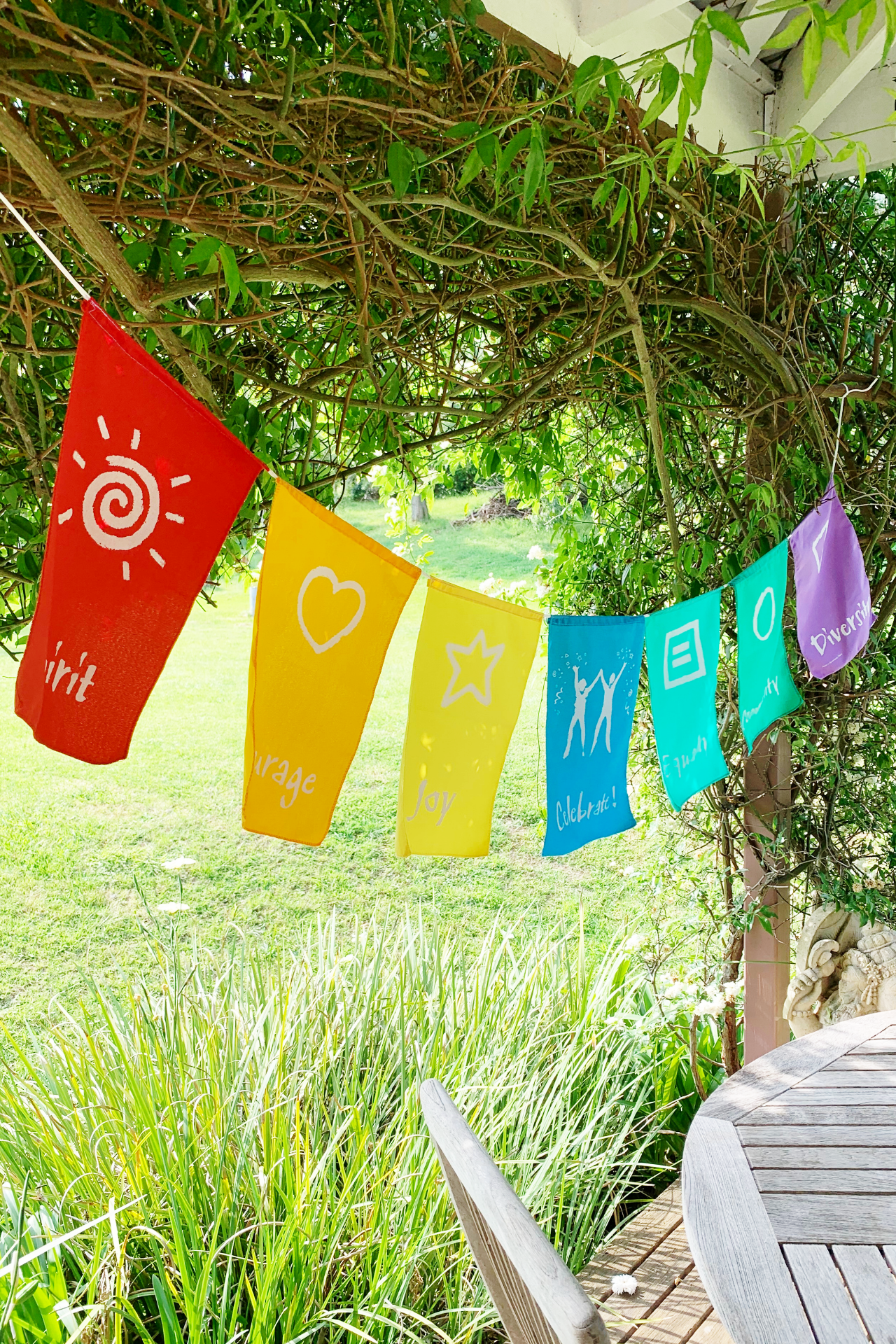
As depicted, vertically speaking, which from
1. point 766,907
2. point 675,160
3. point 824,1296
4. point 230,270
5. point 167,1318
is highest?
point 675,160

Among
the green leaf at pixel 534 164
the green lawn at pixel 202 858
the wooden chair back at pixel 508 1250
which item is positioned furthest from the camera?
the green lawn at pixel 202 858

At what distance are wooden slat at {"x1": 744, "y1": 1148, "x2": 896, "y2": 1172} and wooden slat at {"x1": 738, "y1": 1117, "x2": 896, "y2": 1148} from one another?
0.4 inches

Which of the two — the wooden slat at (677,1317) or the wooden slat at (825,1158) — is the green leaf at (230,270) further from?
the wooden slat at (677,1317)

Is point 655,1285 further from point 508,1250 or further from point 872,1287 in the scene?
point 508,1250

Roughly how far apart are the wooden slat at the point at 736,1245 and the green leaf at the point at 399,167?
→ 4.15ft

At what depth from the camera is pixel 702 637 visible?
1600 millimetres

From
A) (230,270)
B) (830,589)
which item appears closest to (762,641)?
(830,589)

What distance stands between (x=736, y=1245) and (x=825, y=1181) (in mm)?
193

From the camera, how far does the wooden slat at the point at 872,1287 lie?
3.23 ft

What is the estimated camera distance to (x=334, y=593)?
3.16 ft

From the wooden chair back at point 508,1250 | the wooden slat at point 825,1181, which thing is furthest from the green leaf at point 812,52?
the wooden slat at point 825,1181

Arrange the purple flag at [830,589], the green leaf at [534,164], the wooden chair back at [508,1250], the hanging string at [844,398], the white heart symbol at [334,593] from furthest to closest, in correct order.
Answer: the hanging string at [844,398] → the purple flag at [830,589] → the green leaf at [534,164] → the white heart symbol at [334,593] → the wooden chair back at [508,1250]

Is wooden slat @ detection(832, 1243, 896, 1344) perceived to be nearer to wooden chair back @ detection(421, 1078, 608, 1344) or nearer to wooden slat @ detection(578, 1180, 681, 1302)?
wooden chair back @ detection(421, 1078, 608, 1344)

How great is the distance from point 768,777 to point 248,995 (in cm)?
145
